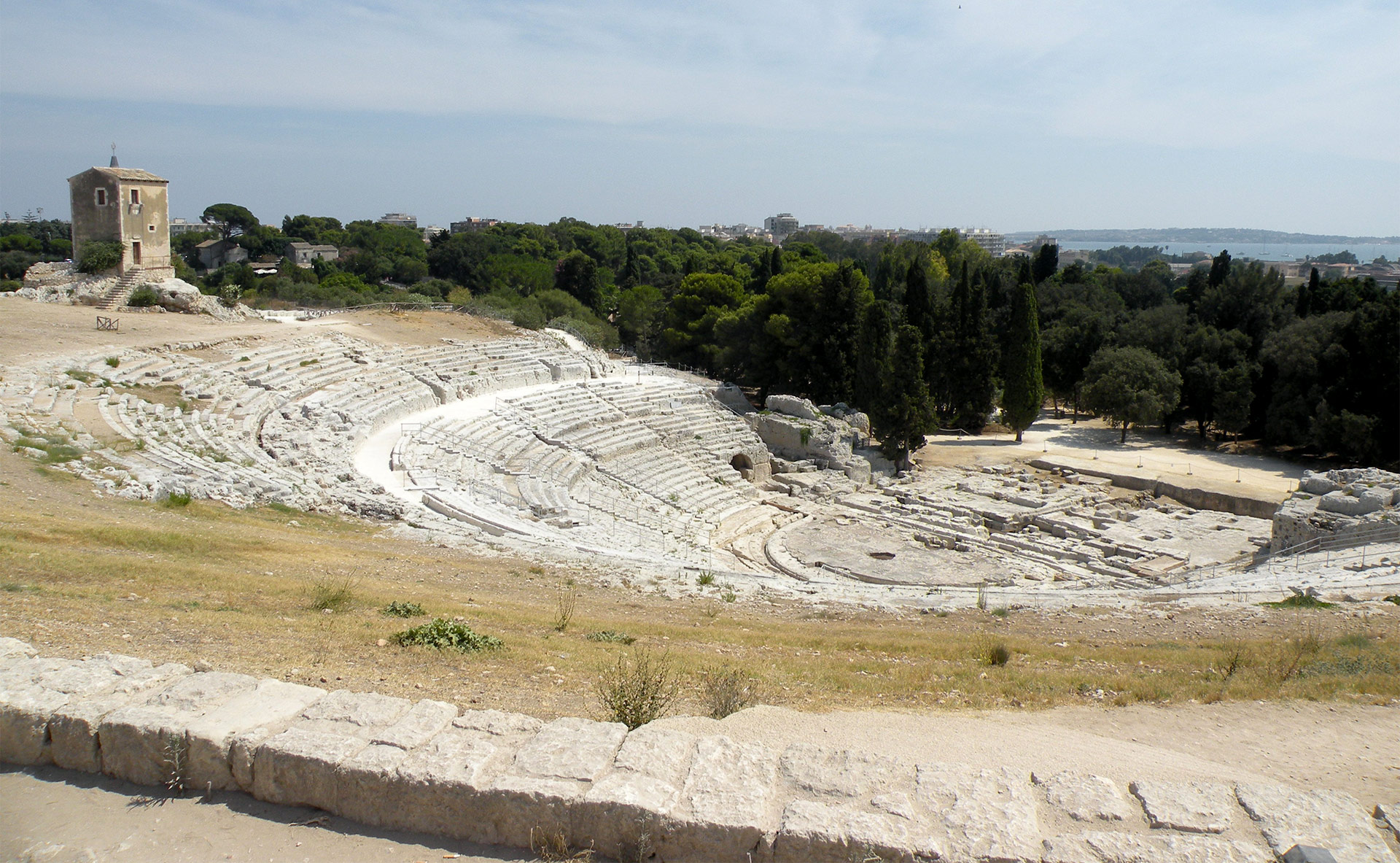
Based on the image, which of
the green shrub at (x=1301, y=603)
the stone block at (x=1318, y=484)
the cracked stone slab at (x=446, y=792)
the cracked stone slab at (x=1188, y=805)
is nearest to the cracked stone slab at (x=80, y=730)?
the cracked stone slab at (x=446, y=792)

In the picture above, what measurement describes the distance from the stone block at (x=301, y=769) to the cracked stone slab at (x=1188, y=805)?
12.6 feet

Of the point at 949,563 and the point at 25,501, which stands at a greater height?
the point at 25,501

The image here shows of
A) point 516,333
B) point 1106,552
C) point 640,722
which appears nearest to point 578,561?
point 640,722

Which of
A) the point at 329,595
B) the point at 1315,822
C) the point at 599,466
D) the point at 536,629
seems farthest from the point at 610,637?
the point at 599,466

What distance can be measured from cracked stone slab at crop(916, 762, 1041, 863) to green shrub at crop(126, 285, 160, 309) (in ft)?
98.0

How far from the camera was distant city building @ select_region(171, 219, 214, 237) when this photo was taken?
270 feet

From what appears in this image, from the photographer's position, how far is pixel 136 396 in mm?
17188

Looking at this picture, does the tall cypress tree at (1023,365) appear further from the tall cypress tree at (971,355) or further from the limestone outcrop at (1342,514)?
the limestone outcrop at (1342,514)

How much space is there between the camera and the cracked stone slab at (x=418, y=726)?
429 centimetres

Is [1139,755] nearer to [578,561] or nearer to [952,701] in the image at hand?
[952,701]

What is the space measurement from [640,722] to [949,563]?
15986 mm

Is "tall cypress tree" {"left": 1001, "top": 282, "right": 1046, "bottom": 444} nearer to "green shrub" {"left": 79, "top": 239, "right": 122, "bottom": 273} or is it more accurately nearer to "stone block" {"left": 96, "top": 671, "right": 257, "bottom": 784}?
"green shrub" {"left": 79, "top": 239, "right": 122, "bottom": 273}

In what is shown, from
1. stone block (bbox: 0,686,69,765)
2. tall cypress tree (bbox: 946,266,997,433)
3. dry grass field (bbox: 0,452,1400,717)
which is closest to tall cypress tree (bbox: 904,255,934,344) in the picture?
tall cypress tree (bbox: 946,266,997,433)

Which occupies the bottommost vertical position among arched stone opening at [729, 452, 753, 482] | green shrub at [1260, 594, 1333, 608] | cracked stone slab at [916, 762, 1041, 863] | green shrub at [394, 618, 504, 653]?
arched stone opening at [729, 452, 753, 482]
